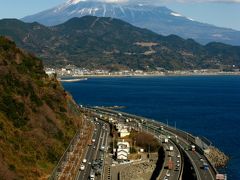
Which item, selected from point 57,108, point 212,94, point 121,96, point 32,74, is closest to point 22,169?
point 57,108

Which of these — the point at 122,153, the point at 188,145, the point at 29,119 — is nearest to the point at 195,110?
the point at 188,145

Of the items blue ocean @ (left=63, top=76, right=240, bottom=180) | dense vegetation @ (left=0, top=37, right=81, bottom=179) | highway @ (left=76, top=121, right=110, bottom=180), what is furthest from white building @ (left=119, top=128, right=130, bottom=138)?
blue ocean @ (left=63, top=76, right=240, bottom=180)

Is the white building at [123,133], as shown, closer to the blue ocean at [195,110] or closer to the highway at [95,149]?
the highway at [95,149]

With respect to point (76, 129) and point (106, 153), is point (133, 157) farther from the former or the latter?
point (76, 129)

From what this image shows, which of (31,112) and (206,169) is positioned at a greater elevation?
(31,112)

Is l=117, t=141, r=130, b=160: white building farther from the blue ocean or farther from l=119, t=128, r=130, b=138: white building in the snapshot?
l=119, t=128, r=130, b=138: white building

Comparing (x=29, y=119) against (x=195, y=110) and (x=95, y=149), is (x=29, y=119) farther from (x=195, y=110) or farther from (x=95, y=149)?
(x=195, y=110)

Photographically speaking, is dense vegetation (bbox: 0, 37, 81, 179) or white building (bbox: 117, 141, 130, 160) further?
white building (bbox: 117, 141, 130, 160)
